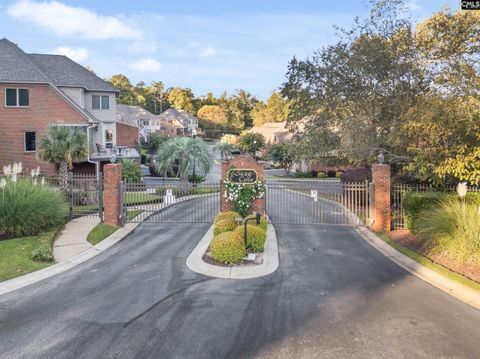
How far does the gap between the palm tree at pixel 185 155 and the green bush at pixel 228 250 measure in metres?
Result: 21.3

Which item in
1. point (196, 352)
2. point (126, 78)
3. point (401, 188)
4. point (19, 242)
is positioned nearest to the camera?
point (196, 352)

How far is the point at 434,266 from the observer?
10.5 metres

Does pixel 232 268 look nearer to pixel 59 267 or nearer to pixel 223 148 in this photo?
pixel 59 267

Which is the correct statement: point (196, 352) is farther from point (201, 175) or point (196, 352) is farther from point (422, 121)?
point (201, 175)

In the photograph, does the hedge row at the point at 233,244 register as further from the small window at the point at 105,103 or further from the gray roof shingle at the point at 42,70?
the small window at the point at 105,103

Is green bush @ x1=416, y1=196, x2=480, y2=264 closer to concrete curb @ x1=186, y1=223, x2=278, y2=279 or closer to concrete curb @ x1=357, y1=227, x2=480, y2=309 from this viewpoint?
concrete curb @ x1=357, y1=227, x2=480, y2=309

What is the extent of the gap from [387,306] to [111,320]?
5310 mm

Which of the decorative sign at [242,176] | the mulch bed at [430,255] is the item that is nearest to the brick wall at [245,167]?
the decorative sign at [242,176]

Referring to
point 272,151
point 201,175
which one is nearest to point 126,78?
point 272,151

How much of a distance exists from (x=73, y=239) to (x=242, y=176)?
22.1ft

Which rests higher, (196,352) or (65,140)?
(65,140)

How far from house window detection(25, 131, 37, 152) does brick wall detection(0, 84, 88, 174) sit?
26 centimetres

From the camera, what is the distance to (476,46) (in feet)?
49.0

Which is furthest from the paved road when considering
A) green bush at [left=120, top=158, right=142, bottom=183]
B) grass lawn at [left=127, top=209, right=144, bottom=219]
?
green bush at [left=120, top=158, right=142, bottom=183]
